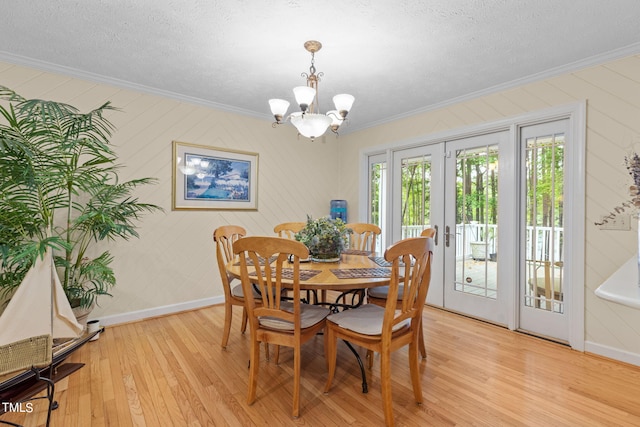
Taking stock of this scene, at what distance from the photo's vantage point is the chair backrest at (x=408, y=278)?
159 centimetres

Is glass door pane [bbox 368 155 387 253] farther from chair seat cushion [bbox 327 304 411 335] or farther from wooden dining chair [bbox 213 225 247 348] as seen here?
chair seat cushion [bbox 327 304 411 335]

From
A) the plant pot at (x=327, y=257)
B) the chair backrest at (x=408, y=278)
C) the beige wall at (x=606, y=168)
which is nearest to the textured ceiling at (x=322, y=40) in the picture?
the beige wall at (x=606, y=168)

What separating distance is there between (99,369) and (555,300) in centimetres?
385

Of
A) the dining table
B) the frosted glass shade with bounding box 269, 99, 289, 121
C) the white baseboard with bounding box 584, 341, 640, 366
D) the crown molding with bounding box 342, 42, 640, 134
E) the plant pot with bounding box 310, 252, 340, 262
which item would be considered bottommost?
the white baseboard with bounding box 584, 341, 640, 366

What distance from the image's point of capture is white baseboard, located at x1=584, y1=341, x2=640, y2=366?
7.67 ft

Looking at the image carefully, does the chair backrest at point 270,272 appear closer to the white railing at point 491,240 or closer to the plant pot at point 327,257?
the plant pot at point 327,257

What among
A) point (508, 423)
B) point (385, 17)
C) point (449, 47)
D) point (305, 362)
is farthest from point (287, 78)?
point (508, 423)

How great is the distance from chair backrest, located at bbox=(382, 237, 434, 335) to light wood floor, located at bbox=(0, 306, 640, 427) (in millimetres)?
565

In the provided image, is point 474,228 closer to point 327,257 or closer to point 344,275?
point 327,257

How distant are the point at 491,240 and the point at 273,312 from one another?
2581 millimetres

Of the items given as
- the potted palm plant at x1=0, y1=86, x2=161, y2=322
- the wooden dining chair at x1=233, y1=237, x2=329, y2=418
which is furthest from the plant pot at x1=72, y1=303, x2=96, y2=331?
the wooden dining chair at x1=233, y1=237, x2=329, y2=418

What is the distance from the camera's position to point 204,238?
3684 millimetres

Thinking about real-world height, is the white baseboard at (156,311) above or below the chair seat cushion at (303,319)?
below

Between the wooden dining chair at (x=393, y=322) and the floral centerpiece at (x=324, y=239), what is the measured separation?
558 mm
